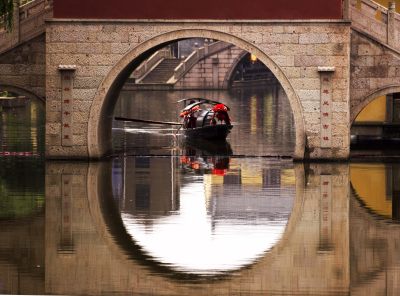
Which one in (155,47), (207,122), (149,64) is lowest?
(207,122)

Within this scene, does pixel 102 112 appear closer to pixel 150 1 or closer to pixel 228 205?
pixel 150 1

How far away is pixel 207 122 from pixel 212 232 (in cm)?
2392

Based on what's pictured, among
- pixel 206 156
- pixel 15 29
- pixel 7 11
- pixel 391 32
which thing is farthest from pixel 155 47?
pixel 391 32

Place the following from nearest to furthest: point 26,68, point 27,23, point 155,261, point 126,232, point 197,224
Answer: point 155,261
point 126,232
point 197,224
point 26,68
point 27,23

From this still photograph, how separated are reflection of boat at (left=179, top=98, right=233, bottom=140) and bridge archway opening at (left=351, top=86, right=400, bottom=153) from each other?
195 inches

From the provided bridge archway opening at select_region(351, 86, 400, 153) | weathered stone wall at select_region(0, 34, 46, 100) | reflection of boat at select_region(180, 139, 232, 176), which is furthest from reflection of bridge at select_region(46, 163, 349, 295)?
bridge archway opening at select_region(351, 86, 400, 153)

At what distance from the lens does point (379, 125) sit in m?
40.8

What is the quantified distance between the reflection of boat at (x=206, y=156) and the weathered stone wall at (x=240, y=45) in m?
2.37

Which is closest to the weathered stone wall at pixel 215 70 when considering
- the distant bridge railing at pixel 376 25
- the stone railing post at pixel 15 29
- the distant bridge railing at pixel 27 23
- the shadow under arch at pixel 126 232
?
the distant bridge railing at pixel 27 23

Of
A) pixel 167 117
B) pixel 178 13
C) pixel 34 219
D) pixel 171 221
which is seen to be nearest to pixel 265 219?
pixel 171 221

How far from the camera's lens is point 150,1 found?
3341 cm

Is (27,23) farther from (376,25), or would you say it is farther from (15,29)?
(376,25)

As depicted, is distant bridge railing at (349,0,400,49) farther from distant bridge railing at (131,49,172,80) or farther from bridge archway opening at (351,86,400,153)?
distant bridge railing at (131,49,172,80)

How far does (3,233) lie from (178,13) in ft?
41.4
